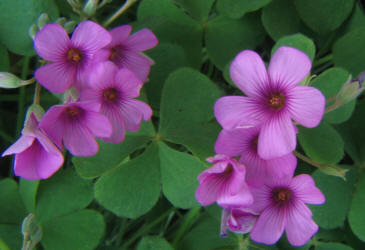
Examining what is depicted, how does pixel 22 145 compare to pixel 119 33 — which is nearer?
pixel 22 145

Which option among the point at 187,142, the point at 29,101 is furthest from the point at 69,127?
the point at 29,101

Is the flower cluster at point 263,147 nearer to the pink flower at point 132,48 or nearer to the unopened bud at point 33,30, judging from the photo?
the pink flower at point 132,48

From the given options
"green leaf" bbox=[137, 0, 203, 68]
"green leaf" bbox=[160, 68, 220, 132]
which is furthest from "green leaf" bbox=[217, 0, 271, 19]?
"green leaf" bbox=[160, 68, 220, 132]

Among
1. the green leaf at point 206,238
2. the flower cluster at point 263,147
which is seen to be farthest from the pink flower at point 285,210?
the green leaf at point 206,238

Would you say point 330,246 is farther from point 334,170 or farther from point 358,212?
point 334,170

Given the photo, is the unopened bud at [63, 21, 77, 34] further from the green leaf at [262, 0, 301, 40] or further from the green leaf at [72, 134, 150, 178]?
the green leaf at [262, 0, 301, 40]

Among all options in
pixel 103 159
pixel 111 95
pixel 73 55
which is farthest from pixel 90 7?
pixel 103 159
